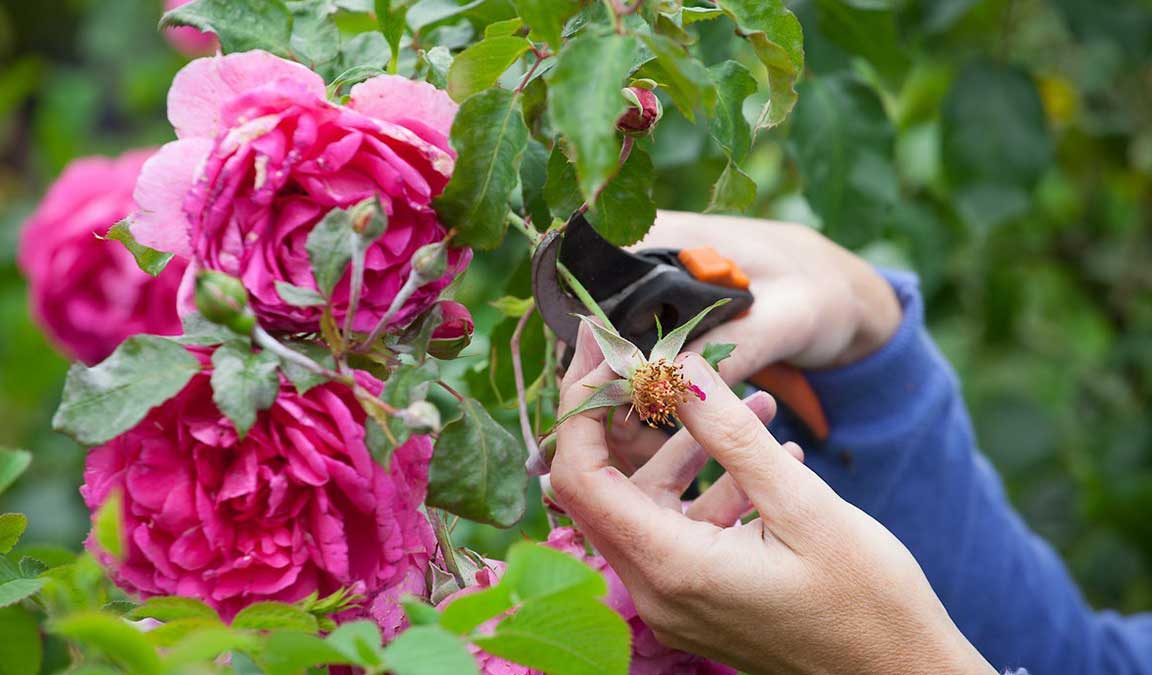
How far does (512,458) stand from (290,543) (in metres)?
0.11

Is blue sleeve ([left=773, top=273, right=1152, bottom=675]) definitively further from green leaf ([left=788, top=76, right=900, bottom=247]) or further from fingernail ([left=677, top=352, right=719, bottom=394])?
fingernail ([left=677, top=352, right=719, bottom=394])

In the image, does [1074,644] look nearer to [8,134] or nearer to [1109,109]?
[1109,109]

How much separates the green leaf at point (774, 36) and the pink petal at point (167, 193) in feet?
0.81

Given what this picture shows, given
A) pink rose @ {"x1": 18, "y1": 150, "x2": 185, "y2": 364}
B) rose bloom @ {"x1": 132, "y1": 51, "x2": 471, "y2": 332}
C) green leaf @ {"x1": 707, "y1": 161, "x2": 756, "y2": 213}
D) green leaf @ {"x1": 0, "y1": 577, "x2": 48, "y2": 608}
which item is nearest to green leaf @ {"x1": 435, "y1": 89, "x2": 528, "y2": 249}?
rose bloom @ {"x1": 132, "y1": 51, "x2": 471, "y2": 332}

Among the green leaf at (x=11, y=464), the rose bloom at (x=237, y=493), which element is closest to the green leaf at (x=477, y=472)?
the rose bloom at (x=237, y=493)

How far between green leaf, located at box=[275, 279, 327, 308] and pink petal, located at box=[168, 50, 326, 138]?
9 cm

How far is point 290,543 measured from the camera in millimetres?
503

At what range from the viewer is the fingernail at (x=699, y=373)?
55 centimetres

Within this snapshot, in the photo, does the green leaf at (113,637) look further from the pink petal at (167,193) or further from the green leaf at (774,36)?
the green leaf at (774,36)

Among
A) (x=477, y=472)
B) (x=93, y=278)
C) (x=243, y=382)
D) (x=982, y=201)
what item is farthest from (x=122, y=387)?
(x=982, y=201)

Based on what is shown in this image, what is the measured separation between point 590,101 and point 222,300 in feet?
0.54

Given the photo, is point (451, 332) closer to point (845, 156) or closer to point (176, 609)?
point (176, 609)

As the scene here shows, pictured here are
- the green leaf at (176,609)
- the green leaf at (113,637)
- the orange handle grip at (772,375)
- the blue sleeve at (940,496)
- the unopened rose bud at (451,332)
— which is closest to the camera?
the green leaf at (113,637)

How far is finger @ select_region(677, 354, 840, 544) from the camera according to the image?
54 cm
